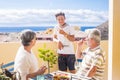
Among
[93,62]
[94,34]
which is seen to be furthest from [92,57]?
[94,34]

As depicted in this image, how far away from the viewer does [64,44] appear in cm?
229

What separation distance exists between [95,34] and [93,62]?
266mm

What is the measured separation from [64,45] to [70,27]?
0.18 meters

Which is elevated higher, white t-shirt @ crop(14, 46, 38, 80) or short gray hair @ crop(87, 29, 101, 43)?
short gray hair @ crop(87, 29, 101, 43)

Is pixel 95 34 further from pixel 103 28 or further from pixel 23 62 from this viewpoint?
pixel 23 62

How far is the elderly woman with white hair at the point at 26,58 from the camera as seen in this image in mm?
2195

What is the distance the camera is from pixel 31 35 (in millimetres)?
2215

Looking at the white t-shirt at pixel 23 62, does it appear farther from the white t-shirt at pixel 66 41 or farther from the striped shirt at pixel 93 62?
the striped shirt at pixel 93 62

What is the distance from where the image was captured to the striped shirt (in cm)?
225

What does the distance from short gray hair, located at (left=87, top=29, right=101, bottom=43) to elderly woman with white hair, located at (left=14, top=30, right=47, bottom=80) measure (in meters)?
0.53

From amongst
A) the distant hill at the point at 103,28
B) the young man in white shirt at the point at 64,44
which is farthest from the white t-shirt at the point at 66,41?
the distant hill at the point at 103,28

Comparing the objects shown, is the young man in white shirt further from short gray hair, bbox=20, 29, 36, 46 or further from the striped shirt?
short gray hair, bbox=20, 29, 36, 46

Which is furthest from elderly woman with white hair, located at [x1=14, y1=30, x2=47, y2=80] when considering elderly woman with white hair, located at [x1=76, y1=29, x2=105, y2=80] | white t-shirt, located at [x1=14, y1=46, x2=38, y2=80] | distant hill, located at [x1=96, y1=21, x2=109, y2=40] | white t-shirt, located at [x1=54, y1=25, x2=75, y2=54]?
distant hill, located at [x1=96, y1=21, x2=109, y2=40]

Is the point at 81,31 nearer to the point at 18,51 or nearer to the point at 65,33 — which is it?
the point at 65,33
